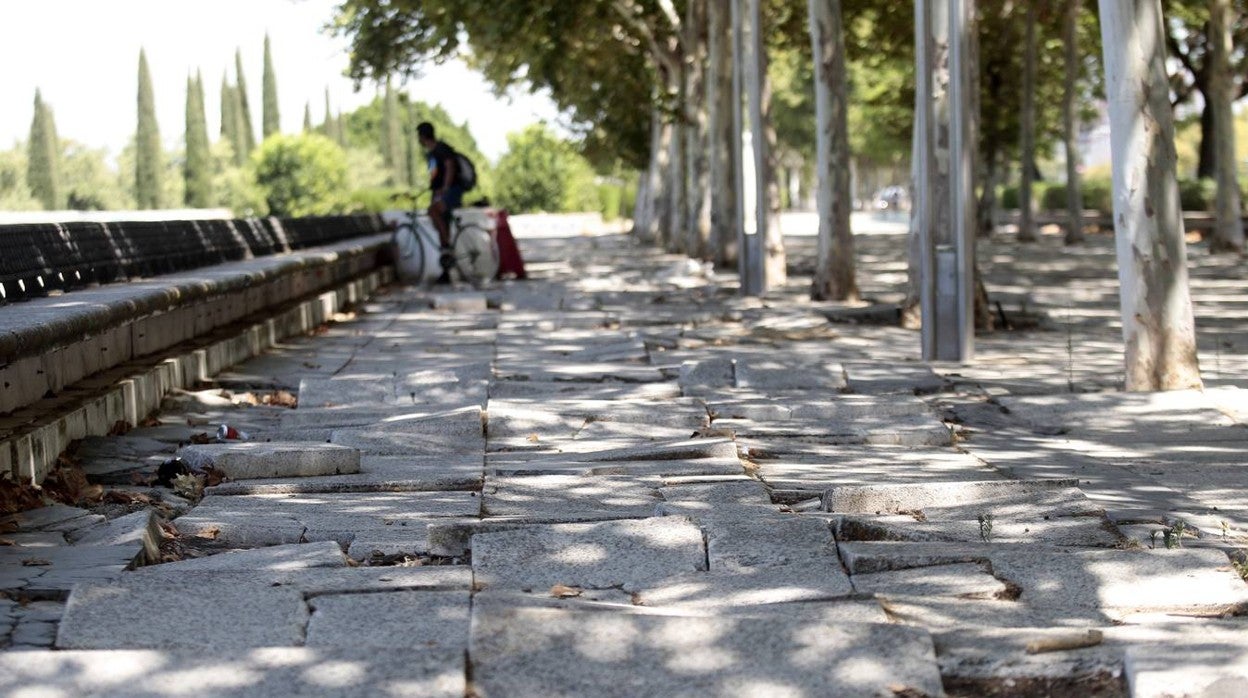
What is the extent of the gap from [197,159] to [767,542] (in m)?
77.1

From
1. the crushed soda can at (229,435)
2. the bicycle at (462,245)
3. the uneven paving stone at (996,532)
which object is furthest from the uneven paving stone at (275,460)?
the bicycle at (462,245)

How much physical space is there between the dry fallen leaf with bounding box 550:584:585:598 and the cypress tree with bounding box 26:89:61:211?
67.7 metres

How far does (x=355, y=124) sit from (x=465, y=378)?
124m

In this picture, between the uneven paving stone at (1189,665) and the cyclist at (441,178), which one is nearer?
the uneven paving stone at (1189,665)

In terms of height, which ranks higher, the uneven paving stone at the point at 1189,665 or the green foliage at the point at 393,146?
the green foliage at the point at 393,146

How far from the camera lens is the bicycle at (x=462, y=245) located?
27.1m

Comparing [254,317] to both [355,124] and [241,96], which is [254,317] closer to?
[241,96]

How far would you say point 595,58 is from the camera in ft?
147

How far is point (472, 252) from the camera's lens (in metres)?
27.4

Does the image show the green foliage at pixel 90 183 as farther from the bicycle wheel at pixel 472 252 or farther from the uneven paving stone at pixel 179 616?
the uneven paving stone at pixel 179 616

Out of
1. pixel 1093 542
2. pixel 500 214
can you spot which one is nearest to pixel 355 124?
pixel 500 214

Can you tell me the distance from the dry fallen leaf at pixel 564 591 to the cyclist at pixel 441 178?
59.6ft

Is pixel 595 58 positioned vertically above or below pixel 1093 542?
above

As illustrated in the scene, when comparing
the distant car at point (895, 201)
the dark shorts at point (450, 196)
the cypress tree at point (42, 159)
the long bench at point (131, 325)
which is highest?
the cypress tree at point (42, 159)
